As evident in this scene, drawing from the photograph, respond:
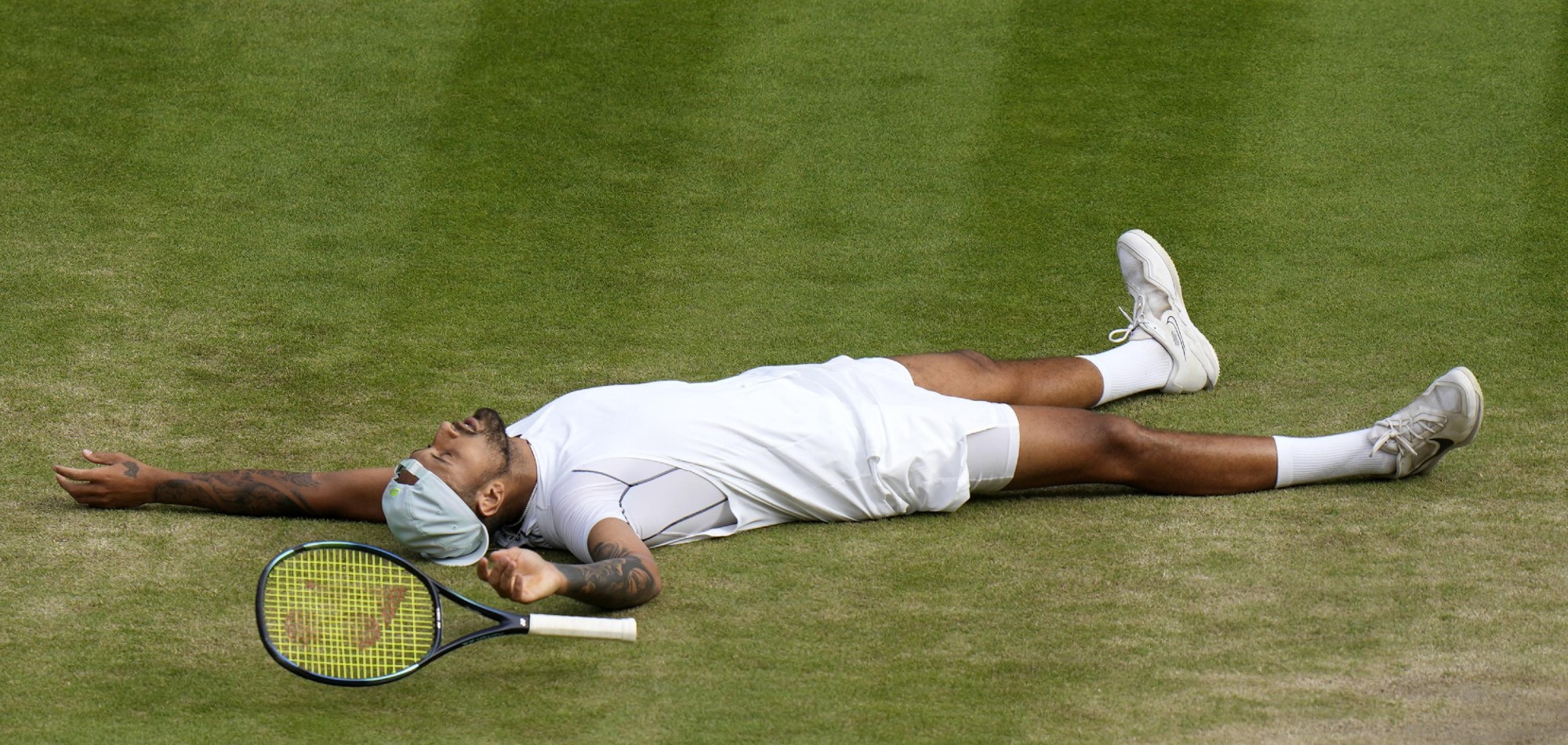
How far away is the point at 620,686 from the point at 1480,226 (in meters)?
5.58

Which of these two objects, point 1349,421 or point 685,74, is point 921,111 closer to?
point 685,74

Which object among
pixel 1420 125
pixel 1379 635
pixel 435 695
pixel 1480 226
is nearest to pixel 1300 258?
pixel 1480 226

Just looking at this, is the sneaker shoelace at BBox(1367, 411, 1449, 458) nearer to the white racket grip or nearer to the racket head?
the white racket grip

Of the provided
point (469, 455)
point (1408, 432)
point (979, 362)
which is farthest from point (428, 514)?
point (1408, 432)

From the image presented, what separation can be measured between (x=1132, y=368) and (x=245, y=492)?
3430mm

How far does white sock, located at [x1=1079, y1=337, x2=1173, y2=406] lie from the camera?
647 centimetres

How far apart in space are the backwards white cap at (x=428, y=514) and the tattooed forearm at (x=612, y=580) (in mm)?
521

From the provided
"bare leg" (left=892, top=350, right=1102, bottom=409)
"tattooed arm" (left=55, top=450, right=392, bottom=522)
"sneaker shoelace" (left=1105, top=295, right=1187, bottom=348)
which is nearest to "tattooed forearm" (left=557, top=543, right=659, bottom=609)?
"tattooed arm" (left=55, top=450, right=392, bottom=522)

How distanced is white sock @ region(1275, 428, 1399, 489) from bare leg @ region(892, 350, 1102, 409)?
2.67ft

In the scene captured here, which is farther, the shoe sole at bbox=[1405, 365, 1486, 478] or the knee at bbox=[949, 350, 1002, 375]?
the knee at bbox=[949, 350, 1002, 375]

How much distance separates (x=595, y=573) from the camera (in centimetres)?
468

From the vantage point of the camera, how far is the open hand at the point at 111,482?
18.6 feet

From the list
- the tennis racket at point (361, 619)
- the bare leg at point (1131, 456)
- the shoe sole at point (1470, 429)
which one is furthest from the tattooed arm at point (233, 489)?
the shoe sole at point (1470, 429)

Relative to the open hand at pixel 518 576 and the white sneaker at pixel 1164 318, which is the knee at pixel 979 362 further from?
the open hand at pixel 518 576
